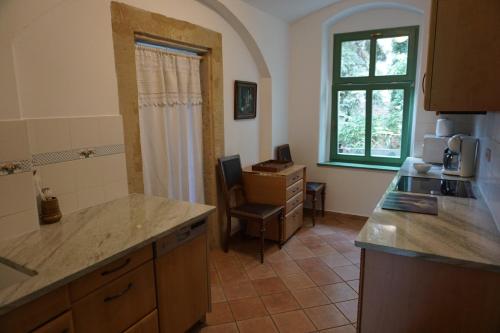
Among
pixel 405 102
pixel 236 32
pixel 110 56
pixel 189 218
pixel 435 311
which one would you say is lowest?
pixel 435 311

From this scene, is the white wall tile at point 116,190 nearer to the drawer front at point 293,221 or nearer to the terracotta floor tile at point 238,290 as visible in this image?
the terracotta floor tile at point 238,290

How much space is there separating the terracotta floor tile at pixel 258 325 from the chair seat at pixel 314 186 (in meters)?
1.97

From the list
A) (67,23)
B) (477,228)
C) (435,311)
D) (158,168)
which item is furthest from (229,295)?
(67,23)

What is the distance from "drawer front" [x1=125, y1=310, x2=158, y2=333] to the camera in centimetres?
162

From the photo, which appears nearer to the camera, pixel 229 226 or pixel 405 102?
pixel 229 226

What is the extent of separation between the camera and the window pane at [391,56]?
3.88 meters

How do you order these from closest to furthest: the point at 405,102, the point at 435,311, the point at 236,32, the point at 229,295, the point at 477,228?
the point at 435,311 → the point at 477,228 → the point at 229,295 → the point at 236,32 → the point at 405,102

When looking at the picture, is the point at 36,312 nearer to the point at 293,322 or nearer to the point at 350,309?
the point at 293,322

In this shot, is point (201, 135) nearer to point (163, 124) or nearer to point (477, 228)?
point (163, 124)

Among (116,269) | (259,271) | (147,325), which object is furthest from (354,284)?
(116,269)

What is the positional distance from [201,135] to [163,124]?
50 cm

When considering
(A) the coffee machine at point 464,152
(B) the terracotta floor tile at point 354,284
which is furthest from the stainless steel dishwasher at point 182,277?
(A) the coffee machine at point 464,152

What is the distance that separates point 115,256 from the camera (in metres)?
1.43

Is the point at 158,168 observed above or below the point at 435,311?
above
